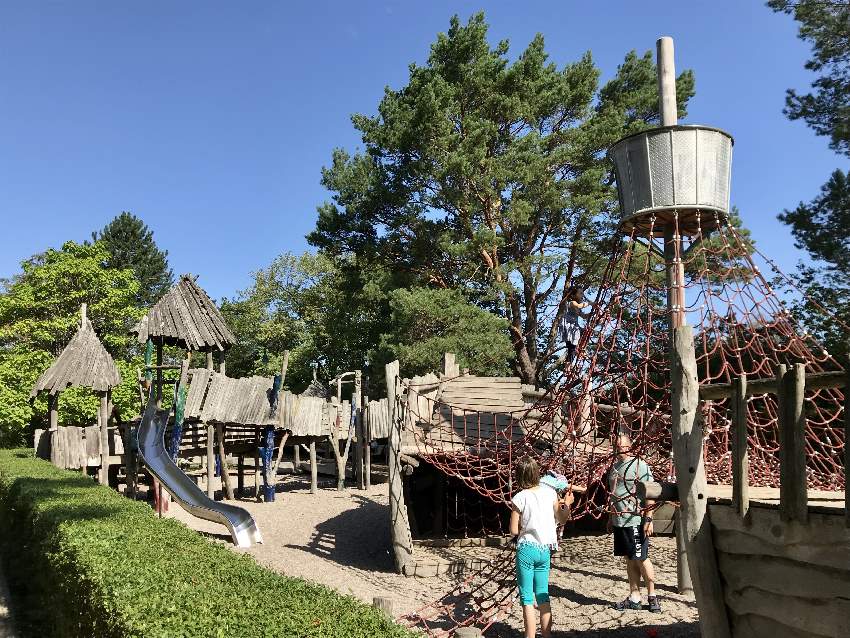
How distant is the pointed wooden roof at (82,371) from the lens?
15.7 meters

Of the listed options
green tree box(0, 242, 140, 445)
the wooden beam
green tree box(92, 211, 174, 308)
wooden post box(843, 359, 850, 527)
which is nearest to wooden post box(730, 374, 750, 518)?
the wooden beam

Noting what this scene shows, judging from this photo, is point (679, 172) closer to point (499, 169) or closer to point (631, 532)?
point (631, 532)

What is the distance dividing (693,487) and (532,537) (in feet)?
4.92

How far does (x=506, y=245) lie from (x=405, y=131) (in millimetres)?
4410

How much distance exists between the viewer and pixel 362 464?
1647 cm

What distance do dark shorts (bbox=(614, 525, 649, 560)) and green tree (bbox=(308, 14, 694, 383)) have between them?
40.9ft

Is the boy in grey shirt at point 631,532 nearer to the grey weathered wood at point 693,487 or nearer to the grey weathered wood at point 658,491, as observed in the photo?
the grey weathered wood at point 658,491

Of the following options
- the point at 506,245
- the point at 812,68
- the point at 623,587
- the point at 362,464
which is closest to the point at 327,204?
the point at 506,245

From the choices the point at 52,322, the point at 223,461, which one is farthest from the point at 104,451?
the point at 52,322

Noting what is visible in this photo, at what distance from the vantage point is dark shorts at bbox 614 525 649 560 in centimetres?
645

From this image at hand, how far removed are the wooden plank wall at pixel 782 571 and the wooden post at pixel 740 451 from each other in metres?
0.06

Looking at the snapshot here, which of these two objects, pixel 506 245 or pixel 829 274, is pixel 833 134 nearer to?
pixel 829 274

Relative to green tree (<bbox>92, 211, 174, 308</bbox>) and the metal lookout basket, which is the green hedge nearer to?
the metal lookout basket

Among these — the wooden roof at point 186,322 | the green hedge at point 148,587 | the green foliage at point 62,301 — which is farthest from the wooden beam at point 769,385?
the green foliage at point 62,301
